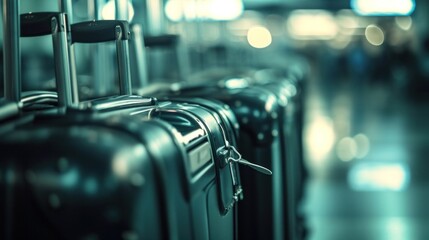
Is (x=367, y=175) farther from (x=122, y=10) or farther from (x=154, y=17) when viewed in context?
(x=122, y=10)

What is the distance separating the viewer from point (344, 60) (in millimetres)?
A: 19922

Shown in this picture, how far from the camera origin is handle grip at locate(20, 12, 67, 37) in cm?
148

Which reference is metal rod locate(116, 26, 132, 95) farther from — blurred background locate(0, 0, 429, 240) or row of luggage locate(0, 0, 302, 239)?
blurred background locate(0, 0, 429, 240)

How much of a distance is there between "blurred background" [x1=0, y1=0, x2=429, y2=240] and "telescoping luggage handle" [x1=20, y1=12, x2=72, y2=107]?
100 centimetres

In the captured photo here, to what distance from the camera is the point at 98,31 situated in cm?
159

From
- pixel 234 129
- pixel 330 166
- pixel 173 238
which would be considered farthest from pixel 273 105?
pixel 330 166

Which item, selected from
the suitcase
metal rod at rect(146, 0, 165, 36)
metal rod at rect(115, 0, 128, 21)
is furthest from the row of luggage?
metal rod at rect(146, 0, 165, 36)

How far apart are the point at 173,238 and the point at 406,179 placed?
4.94 meters

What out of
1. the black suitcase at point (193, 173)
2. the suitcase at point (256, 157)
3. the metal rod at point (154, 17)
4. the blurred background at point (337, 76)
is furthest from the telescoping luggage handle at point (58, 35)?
the metal rod at point (154, 17)

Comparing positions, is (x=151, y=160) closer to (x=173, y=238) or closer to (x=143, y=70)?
(x=173, y=238)

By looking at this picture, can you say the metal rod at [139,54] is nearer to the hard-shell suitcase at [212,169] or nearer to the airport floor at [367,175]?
the hard-shell suitcase at [212,169]

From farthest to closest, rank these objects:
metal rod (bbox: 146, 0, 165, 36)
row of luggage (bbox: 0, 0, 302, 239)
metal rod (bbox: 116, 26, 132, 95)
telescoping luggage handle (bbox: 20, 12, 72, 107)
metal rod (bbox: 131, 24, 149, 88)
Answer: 1. metal rod (bbox: 146, 0, 165, 36)
2. metal rod (bbox: 131, 24, 149, 88)
3. metal rod (bbox: 116, 26, 132, 95)
4. telescoping luggage handle (bbox: 20, 12, 72, 107)
5. row of luggage (bbox: 0, 0, 302, 239)

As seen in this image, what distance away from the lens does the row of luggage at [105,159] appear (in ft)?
3.32

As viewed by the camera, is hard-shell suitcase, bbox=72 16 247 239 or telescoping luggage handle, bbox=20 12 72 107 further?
telescoping luggage handle, bbox=20 12 72 107
